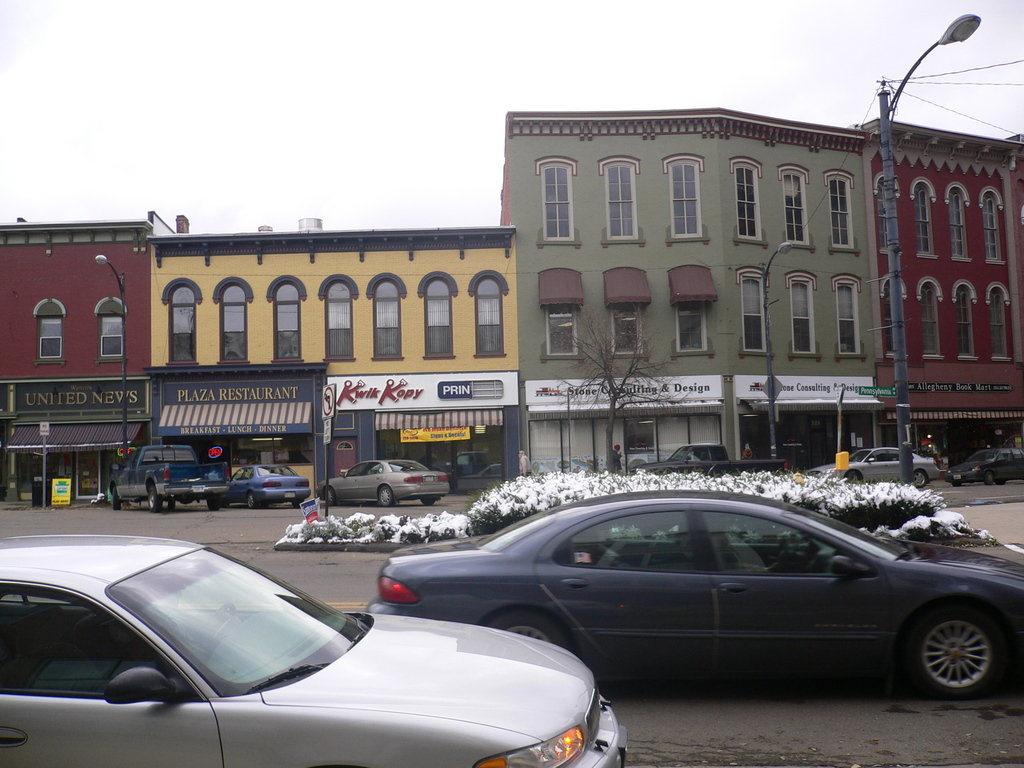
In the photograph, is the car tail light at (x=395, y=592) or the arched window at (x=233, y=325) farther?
the arched window at (x=233, y=325)

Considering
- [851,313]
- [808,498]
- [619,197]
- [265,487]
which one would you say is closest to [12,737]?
[808,498]

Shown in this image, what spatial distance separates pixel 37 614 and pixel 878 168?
125 ft

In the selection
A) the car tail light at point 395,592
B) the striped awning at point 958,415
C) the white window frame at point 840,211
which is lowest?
the car tail light at point 395,592

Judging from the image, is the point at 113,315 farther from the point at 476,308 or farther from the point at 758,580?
the point at 758,580

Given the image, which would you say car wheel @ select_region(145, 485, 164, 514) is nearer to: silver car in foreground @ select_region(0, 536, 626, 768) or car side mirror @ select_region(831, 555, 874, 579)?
silver car in foreground @ select_region(0, 536, 626, 768)

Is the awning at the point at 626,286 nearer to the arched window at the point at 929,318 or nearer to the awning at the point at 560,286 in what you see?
the awning at the point at 560,286

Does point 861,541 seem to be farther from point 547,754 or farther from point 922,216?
point 922,216

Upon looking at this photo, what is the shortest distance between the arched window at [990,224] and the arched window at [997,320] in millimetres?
1580

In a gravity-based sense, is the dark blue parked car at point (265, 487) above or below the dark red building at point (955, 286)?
below

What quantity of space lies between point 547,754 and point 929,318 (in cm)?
3785

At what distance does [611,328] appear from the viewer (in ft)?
105

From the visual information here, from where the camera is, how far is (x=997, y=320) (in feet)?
125

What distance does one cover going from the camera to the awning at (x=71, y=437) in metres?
31.9

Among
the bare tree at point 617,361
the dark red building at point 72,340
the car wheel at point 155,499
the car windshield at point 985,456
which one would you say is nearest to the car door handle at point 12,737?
the car wheel at point 155,499
